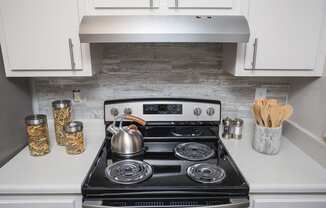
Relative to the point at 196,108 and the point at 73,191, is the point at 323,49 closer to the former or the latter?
the point at 196,108

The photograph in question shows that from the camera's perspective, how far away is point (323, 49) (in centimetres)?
127

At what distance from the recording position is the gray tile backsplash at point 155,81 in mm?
1580

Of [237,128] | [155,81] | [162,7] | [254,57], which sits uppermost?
[162,7]

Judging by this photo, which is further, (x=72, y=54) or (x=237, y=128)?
(x=237, y=128)

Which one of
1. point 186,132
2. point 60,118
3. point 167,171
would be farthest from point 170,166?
point 60,118

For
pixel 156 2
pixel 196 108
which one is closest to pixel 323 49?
A: pixel 196 108

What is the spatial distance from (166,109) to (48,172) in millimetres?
745

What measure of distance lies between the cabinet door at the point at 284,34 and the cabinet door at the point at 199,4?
5.0 inches

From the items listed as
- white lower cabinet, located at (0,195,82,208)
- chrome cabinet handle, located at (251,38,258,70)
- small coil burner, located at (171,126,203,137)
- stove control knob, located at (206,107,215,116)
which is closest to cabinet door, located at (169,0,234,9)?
chrome cabinet handle, located at (251,38,258,70)

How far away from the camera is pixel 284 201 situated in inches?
43.7

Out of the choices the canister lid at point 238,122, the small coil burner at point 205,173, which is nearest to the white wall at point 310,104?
the canister lid at point 238,122

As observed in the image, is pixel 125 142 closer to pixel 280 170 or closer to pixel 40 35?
pixel 40 35

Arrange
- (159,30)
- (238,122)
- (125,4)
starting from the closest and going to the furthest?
(159,30), (125,4), (238,122)

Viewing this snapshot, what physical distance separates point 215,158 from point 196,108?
1.17 ft
